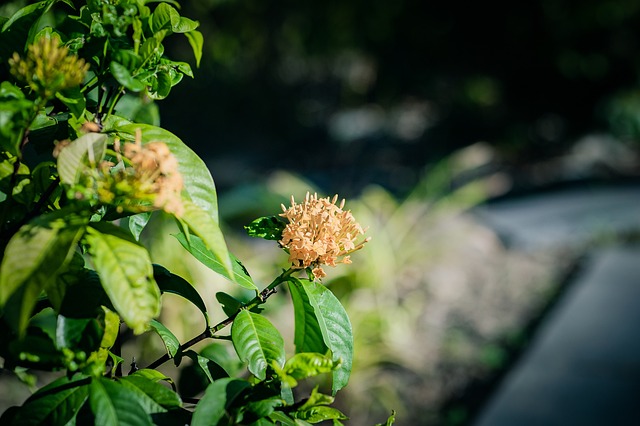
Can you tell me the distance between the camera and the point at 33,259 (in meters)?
0.53

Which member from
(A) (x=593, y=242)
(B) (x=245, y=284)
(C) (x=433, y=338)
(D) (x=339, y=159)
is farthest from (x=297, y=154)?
(B) (x=245, y=284)

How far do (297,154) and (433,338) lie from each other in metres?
5.88

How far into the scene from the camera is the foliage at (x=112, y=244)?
1.83ft

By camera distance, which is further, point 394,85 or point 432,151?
point 394,85

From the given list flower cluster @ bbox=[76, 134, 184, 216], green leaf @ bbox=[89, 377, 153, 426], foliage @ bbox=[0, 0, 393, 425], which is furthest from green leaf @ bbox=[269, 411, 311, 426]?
flower cluster @ bbox=[76, 134, 184, 216]

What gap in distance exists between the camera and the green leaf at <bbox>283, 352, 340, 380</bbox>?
64 cm

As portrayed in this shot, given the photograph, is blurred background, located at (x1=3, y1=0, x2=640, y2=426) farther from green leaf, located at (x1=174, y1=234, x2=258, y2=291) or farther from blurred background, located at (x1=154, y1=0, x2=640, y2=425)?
green leaf, located at (x1=174, y1=234, x2=258, y2=291)

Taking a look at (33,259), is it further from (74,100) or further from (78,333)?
(74,100)

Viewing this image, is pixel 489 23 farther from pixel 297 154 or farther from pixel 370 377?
pixel 370 377

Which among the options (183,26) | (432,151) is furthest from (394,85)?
(183,26)

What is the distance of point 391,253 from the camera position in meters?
3.74

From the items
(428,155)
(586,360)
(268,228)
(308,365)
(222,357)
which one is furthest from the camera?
(428,155)

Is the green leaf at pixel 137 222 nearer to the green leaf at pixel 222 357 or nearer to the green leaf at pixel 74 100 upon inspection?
the green leaf at pixel 74 100

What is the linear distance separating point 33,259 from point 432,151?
808cm
